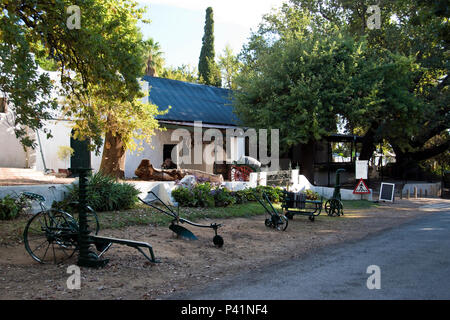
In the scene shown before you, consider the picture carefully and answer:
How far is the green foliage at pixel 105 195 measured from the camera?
1019 cm

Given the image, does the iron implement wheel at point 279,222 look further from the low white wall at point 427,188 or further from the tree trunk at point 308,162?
the low white wall at point 427,188

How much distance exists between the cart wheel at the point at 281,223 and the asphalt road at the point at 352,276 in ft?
6.58

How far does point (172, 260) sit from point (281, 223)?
394 centimetres

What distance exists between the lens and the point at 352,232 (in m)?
10.2

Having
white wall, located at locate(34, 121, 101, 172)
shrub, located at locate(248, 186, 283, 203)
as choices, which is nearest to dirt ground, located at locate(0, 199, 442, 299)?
shrub, located at locate(248, 186, 283, 203)

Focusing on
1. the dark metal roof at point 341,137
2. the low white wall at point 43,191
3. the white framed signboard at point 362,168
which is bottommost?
the low white wall at point 43,191

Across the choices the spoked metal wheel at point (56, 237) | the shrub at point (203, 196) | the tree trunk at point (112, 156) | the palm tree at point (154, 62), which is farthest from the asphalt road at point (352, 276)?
the palm tree at point (154, 62)

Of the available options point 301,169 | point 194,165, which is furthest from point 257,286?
point 301,169

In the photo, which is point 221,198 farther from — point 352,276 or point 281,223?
point 352,276

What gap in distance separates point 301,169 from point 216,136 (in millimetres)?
5228

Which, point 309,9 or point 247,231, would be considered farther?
point 309,9

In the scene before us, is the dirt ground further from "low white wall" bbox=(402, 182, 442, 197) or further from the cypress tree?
the cypress tree

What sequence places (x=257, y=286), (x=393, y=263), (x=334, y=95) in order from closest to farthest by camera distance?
(x=257, y=286) < (x=393, y=263) < (x=334, y=95)
